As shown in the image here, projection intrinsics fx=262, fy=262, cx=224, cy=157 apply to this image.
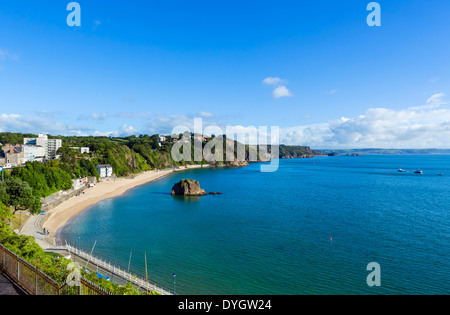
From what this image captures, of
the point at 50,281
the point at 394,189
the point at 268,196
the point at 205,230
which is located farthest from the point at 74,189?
the point at 394,189

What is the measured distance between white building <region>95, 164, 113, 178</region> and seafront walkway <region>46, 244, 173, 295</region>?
72832 mm

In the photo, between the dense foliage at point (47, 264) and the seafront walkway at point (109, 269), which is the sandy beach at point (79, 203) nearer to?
the seafront walkway at point (109, 269)

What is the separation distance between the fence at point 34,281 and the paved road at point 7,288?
196mm

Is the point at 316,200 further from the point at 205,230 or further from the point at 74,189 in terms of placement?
the point at 74,189

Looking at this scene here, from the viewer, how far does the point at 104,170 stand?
9925cm

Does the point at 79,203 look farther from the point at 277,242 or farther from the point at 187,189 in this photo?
the point at 277,242

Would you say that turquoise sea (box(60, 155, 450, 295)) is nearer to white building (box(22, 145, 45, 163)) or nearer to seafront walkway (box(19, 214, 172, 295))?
seafront walkway (box(19, 214, 172, 295))

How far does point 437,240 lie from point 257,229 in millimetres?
24812

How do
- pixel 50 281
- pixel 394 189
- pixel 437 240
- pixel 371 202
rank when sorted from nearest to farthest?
pixel 50 281 → pixel 437 240 → pixel 371 202 → pixel 394 189

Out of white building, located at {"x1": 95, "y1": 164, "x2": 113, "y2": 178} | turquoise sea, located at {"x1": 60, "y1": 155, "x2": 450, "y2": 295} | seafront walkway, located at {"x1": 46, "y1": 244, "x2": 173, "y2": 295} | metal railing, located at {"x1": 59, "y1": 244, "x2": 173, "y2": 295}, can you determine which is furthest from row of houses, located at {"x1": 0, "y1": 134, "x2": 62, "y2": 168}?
metal railing, located at {"x1": 59, "y1": 244, "x2": 173, "y2": 295}

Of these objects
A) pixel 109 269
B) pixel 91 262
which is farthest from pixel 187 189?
pixel 109 269

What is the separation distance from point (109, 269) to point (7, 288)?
16.5 m

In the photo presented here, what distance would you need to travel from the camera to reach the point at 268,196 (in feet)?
235

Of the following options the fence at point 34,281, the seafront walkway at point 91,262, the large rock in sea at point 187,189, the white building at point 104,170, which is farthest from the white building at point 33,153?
the fence at point 34,281
